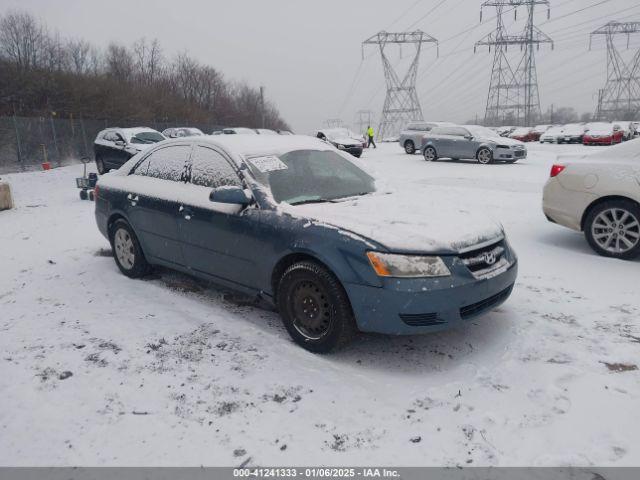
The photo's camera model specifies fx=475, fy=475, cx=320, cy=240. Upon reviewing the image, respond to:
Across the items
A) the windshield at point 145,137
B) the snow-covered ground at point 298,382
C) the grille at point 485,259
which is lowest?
the snow-covered ground at point 298,382

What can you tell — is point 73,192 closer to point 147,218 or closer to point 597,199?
point 147,218

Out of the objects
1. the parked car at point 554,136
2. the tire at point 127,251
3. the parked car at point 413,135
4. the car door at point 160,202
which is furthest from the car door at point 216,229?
the parked car at point 554,136

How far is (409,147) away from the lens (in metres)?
23.3

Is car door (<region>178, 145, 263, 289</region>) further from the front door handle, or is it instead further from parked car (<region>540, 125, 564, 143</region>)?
parked car (<region>540, 125, 564, 143</region>)

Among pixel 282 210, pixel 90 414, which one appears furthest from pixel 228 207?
pixel 90 414

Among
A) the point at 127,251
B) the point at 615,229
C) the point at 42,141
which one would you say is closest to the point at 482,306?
the point at 615,229

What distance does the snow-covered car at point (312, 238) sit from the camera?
3.12 metres

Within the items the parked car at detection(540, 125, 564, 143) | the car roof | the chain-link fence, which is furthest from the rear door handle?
the parked car at detection(540, 125, 564, 143)

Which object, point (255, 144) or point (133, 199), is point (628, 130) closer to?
point (255, 144)

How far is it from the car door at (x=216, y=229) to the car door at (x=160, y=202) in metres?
0.14

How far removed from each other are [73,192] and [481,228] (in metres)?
12.2

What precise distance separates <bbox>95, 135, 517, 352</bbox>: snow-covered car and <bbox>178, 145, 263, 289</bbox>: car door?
0.04ft

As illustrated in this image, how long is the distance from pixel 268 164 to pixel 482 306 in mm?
2053

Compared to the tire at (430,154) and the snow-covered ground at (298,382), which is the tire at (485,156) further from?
the snow-covered ground at (298,382)
